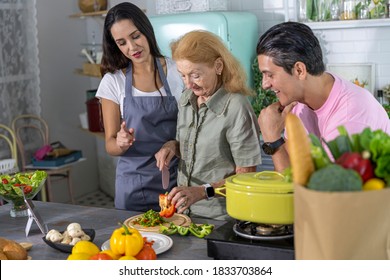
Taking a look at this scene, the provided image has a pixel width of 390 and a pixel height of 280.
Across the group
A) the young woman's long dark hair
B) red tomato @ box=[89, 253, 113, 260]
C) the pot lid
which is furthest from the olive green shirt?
red tomato @ box=[89, 253, 113, 260]

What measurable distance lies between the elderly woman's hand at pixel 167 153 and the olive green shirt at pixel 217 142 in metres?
0.07

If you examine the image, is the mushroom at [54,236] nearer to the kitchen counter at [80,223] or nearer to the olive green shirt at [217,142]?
the kitchen counter at [80,223]

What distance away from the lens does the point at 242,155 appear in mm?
2811

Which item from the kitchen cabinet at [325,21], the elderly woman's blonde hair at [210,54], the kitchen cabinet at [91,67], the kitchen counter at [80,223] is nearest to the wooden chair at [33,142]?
the kitchen cabinet at [91,67]

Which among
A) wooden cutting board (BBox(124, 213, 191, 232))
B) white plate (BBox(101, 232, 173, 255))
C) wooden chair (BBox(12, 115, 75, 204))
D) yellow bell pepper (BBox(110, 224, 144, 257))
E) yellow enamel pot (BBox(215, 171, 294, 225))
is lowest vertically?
wooden chair (BBox(12, 115, 75, 204))

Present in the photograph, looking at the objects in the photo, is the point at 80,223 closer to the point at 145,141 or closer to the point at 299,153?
the point at 145,141

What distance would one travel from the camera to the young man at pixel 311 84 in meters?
2.25

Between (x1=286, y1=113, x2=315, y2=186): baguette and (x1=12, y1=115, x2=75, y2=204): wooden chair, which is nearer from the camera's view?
(x1=286, y1=113, x2=315, y2=186): baguette

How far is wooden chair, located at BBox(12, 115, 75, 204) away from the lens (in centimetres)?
587

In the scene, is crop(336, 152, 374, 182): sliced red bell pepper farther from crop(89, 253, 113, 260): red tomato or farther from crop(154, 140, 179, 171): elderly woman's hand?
crop(154, 140, 179, 171): elderly woman's hand

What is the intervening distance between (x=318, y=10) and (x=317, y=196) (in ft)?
12.6

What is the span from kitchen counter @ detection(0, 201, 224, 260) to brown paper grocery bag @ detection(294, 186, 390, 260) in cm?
73

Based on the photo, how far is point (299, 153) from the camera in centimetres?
152

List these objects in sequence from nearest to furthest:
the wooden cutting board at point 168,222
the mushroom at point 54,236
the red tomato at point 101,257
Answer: the red tomato at point 101,257 < the mushroom at point 54,236 < the wooden cutting board at point 168,222
